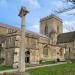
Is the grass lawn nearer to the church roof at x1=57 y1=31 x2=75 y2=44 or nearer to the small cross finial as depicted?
the small cross finial

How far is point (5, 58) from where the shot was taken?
43.7 meters

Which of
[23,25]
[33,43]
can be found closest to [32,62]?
[33,43]

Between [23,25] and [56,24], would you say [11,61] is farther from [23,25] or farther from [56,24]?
[56,24]

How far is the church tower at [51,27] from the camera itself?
7512cm

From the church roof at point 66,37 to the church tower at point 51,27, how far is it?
1.53 m

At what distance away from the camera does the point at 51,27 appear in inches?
2977

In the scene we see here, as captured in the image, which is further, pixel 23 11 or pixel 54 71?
pixel 54 71

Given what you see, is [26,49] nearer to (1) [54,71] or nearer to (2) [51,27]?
(1) [54,71]

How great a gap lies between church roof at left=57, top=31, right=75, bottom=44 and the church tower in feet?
5.02

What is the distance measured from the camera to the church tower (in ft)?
246

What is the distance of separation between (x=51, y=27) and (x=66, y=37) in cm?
716

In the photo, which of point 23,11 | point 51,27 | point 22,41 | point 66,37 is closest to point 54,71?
point 22,41

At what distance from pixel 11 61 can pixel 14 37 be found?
15.0 ft

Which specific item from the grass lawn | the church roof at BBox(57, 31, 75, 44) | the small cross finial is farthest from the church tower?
the small cross finial
